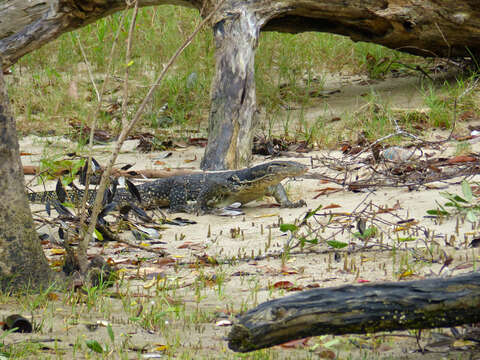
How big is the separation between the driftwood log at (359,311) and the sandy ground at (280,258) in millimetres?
417

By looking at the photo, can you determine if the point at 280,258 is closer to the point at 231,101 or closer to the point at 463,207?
the point at 463,207

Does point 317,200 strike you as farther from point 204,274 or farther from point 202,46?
point 202,46

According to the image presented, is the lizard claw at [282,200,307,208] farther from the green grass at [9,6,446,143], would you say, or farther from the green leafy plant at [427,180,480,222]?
the green grass at [9,6,446,143]

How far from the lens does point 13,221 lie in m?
2.79

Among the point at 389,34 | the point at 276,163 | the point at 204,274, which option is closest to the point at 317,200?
the point at 276,163

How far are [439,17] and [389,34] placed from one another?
1.93 ft

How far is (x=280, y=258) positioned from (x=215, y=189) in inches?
77.9

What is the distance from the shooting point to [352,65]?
358 inches

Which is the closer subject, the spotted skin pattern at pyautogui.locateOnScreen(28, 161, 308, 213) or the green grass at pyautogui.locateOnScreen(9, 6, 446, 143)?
the spotted skin pattern at pyautogui.locateOnScreen(28, 161, 308, 213)

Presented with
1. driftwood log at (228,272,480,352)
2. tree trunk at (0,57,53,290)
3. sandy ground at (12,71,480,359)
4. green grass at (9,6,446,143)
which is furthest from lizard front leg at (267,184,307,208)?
driftwood log at (228,272,480,352)

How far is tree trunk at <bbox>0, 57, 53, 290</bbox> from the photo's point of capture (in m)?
Result: 2.76

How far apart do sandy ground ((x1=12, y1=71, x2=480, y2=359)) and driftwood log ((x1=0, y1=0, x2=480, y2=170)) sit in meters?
1.17

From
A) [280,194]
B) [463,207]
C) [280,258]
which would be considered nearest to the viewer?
[280,258]

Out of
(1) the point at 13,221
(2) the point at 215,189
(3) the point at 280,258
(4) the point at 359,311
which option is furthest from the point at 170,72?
(4) the point at 359,311
